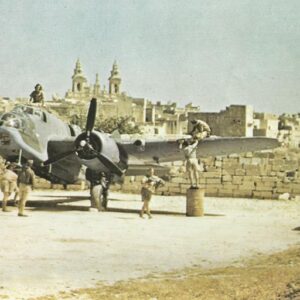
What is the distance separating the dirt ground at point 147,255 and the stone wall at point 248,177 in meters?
6.35

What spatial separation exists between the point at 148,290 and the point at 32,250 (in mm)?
3250

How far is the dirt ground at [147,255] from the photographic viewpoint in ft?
22.8

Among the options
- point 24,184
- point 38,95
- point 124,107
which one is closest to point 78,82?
point 124,107

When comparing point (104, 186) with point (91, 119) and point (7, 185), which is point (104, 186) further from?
point (7, 185)

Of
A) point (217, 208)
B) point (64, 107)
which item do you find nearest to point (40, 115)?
point (217, 208)

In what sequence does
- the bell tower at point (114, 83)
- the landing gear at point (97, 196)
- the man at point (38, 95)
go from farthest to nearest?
the bell tower at point (114, 83)
the man at point (38, 95)
the landing gear at point (97, 196)

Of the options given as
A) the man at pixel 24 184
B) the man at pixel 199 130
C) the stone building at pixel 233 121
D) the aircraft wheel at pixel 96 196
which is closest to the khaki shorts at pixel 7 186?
the man at pixel 24 184

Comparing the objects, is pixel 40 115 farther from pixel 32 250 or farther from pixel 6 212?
pixel 32 250

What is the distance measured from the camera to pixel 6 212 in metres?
15.7

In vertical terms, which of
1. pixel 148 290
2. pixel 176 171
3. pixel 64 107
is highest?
pixel 64 107

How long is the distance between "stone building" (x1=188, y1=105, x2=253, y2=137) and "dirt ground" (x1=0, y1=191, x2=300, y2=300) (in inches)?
2105

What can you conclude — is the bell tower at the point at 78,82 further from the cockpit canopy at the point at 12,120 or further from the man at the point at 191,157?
the man at the point at 191,157

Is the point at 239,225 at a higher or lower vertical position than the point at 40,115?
lower

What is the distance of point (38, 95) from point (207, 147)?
700 centimetres
